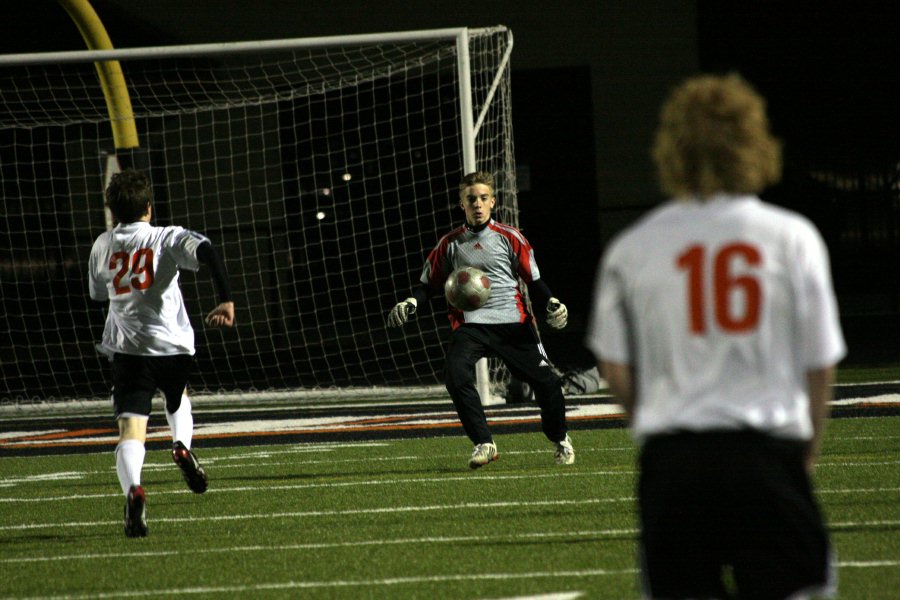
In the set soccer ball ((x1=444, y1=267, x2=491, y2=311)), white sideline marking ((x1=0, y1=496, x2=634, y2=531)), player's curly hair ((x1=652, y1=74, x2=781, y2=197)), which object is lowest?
white sideline marking ((x1=0, y1=496, x2=634, y2=531))

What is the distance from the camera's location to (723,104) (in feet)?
9.09

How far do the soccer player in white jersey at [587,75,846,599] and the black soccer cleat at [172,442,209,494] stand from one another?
4.71 m

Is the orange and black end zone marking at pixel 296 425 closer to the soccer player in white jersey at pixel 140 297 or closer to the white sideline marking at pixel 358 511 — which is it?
the white sideline marking at pixel 358 511

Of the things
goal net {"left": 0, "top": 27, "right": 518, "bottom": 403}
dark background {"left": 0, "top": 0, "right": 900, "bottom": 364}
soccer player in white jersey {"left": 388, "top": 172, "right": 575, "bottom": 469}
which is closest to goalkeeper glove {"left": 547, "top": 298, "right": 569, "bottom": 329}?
soccer player in white jersey {"left": 388, "top": 172, "right": 575, "bottom": 469}

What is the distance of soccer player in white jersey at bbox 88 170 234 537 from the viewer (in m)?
6.83

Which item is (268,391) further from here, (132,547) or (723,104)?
(723,104)

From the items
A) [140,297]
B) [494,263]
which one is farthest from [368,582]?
[494,263]

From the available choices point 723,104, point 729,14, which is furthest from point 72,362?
point 723,104

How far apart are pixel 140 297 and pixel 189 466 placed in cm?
94

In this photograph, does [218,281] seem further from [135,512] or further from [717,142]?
[717,142]

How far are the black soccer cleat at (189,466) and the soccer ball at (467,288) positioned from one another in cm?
204

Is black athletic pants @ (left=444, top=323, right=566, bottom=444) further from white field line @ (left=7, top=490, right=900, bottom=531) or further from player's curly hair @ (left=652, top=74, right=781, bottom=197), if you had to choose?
player's curly hair @ (left=652, top=74, right=781, bottom=197)

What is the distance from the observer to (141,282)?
6977 millimetres

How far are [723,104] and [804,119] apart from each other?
20.4 metres
